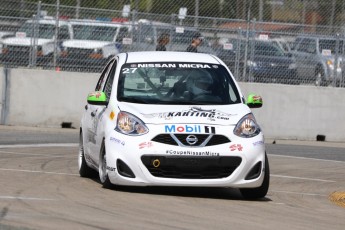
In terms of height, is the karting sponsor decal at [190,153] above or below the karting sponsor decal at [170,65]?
below

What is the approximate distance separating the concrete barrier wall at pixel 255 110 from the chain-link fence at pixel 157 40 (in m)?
0.50

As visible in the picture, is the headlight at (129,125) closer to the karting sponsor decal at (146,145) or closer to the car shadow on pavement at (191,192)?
the karting sponsor decal at (146,145)

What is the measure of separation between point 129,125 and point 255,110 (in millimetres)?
11013

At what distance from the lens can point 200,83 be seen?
12.4 meters

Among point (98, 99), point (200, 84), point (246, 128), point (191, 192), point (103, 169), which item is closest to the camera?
point (246, 128)

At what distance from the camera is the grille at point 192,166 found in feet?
36.3

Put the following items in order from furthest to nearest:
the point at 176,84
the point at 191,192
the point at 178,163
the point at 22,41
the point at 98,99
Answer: the point at 22,41 → the point at 176,84 → the point at 98,99 → the point at 191,192 → the point at 178,163

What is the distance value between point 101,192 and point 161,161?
30.1 inches

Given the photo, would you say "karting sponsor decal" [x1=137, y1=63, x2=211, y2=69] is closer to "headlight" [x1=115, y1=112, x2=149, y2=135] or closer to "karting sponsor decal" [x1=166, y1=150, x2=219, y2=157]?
"headlight" [x1=115, y1=112, x2=149, y2=135]

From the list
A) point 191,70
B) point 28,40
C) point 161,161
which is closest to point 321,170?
point 191,70

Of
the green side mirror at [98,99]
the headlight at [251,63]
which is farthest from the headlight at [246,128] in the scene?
the headlight at [251,63]

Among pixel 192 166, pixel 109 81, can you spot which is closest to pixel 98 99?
pixel 109 81

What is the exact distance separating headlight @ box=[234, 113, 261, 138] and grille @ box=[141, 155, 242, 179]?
Answer: 0.98 feet

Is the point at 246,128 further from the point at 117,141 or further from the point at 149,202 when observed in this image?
the point at 149,202
